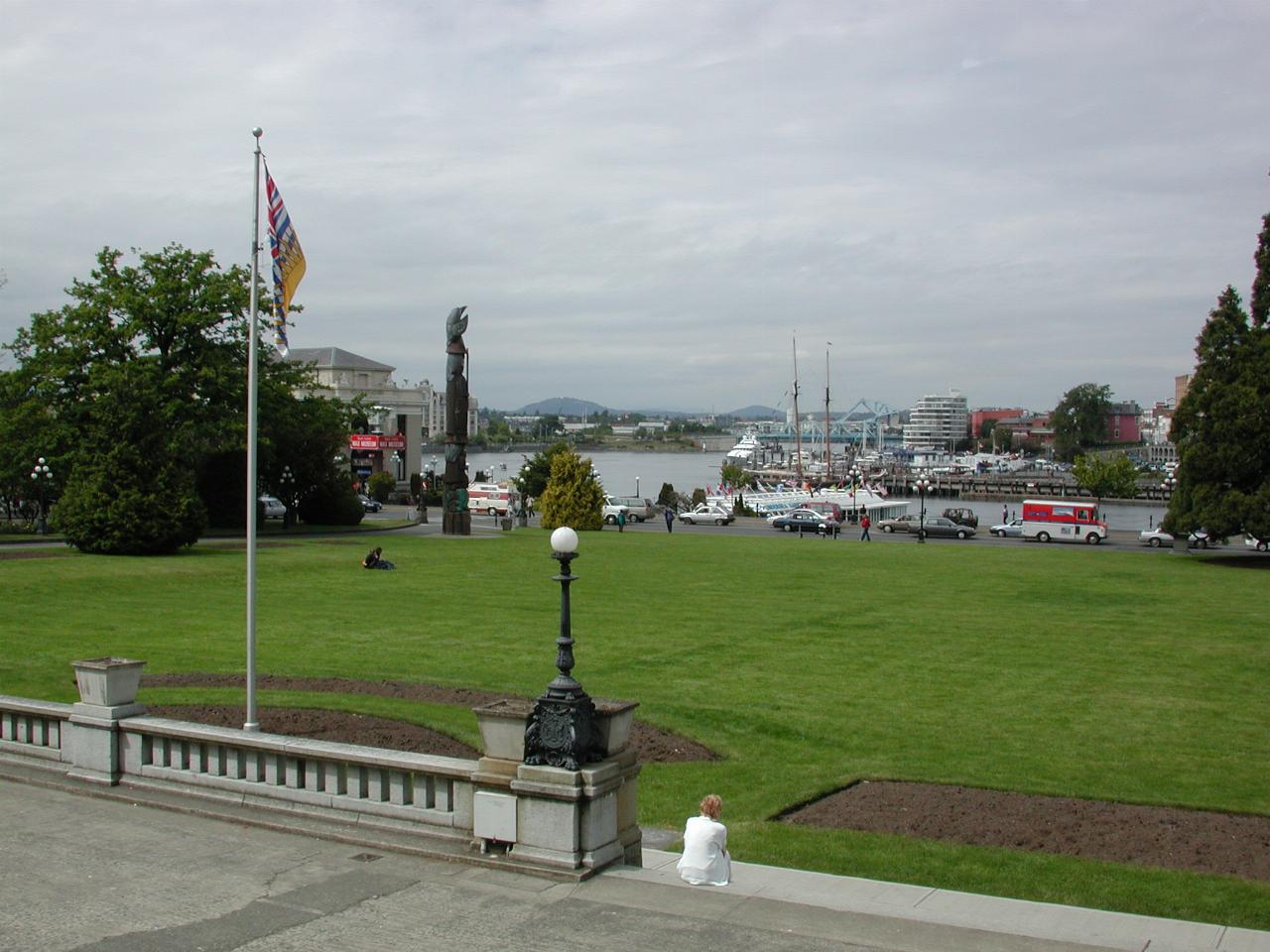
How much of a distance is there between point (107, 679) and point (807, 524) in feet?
222

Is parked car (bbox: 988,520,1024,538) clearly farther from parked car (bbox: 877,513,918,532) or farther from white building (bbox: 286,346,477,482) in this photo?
white building (bbox: 286,346,477,482)

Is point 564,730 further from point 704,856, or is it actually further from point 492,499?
point 492,499

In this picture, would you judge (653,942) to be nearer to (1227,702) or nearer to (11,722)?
(11,722)

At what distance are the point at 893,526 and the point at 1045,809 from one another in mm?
68674

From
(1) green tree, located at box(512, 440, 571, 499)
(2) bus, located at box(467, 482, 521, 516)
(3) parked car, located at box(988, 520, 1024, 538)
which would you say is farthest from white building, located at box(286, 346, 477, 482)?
(3) parked car, located at box(988, 520, 1024, 538)

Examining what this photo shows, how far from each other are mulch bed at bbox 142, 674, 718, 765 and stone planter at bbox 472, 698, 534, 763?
513cm

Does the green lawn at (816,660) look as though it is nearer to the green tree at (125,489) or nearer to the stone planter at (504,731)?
the green tree at (125,489)

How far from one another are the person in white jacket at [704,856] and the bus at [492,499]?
78471 mm

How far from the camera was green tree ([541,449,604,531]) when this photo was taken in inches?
2687

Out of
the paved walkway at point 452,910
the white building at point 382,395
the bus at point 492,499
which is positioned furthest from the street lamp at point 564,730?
the white building at point 382,395

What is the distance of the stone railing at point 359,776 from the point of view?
34.1ft

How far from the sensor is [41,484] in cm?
6144

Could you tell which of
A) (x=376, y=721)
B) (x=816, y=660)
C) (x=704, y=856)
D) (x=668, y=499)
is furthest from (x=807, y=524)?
(x=704, y=856)

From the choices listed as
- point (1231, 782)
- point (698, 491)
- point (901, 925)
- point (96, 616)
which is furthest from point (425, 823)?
point (698, 491)
